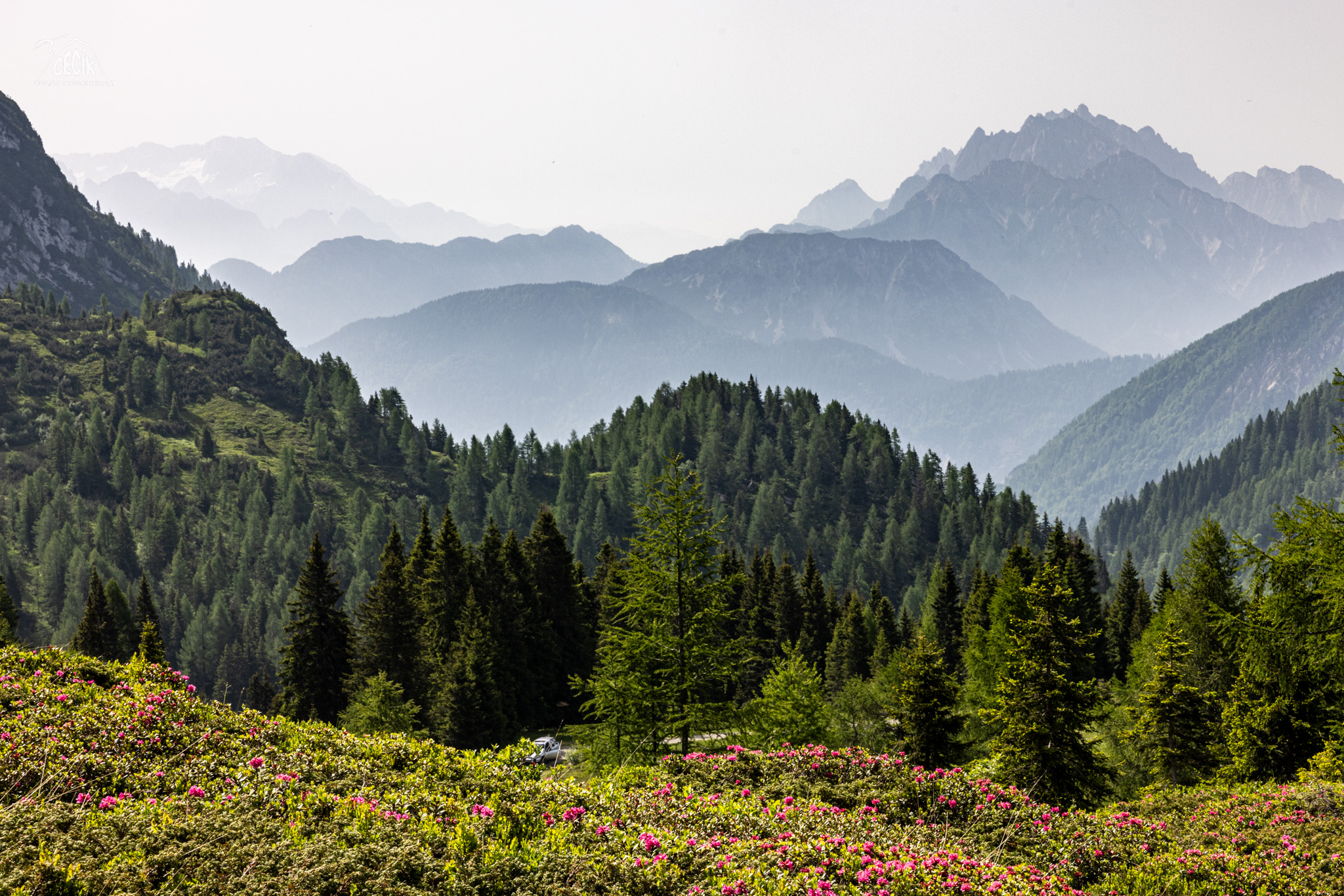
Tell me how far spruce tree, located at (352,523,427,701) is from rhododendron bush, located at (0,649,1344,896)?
33167mm

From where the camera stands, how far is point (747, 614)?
252 feet

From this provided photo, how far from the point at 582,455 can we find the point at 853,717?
151 m

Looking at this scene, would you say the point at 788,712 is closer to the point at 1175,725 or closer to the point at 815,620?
the point at 1175,725

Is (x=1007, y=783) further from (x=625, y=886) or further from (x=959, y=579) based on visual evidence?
(x=959, y=579)

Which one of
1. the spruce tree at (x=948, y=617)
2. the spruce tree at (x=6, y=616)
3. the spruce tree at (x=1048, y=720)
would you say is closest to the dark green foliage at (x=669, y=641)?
the spruce tree at (x=1048, y=720)

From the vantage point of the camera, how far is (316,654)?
47.7 metres

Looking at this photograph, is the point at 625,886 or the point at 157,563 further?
the point at 157,563

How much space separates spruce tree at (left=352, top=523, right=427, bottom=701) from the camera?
159 ft

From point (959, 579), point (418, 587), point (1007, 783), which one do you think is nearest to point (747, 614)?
point (418, 587)

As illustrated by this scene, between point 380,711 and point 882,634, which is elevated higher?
point 882,634

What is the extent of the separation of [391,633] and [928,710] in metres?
34.0

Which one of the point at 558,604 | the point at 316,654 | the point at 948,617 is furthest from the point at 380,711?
the point at 948,617

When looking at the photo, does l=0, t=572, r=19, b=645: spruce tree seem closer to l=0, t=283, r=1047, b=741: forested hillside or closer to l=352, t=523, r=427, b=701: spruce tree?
l=352, t=523, r=427, b=701: spruce tree

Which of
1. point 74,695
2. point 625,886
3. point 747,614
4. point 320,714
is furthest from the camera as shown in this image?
point 747,614
